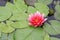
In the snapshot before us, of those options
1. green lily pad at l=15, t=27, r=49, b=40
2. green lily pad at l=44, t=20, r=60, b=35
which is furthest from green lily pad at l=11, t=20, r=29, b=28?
green lily pad at l=44, t=20, r=60, b=35

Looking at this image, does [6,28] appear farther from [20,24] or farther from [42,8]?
[42,8]

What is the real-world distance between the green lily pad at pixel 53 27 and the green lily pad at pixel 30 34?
4 centimetres

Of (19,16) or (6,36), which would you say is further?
(19,16)

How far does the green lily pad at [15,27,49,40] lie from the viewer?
1222 mm

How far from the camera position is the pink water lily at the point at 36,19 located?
127 centimetres

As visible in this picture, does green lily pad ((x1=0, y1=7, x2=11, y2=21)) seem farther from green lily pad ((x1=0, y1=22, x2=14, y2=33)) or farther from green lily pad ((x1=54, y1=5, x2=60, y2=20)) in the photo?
green lily pad ((x1=54, y1=5, x2=60, y2=20))

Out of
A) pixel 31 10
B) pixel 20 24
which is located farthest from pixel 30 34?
pixel 31 10

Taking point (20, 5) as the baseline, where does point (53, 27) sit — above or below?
below

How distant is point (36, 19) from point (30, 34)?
0.12m

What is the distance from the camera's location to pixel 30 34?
1.24 meters

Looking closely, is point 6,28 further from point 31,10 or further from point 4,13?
point 31,10

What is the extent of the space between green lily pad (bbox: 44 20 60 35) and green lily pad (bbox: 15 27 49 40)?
0.14 feet

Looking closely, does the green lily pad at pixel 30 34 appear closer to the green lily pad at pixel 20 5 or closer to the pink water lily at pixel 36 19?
the pink water lily at pixel 36 19

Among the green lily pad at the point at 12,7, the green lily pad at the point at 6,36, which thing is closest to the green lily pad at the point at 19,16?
the green lily pad at the point at 12,7
